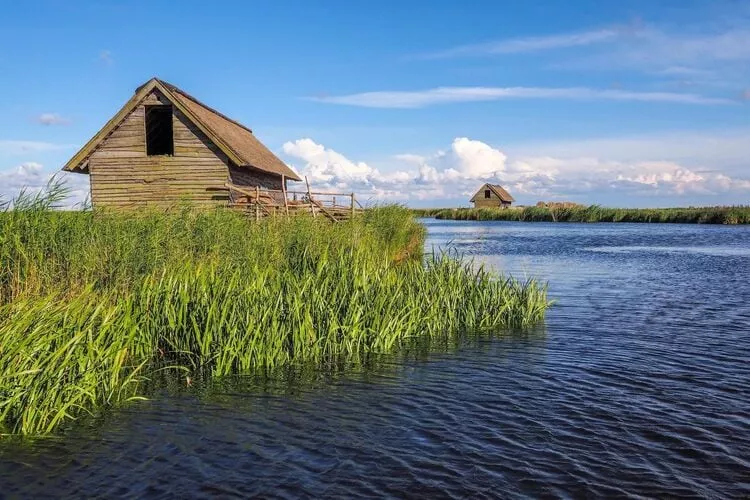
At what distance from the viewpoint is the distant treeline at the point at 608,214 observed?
64.7 metres

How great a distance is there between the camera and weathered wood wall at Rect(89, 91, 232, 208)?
24906 millimetres

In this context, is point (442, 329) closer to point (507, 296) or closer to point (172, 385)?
point (507, 296)

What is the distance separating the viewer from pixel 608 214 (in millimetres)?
80375

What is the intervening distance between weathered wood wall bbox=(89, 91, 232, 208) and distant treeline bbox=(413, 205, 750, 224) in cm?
5089

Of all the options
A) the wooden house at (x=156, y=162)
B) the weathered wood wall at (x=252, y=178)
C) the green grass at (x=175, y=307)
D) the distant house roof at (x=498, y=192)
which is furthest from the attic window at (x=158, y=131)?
the distant house roof at (x=498, y=192)

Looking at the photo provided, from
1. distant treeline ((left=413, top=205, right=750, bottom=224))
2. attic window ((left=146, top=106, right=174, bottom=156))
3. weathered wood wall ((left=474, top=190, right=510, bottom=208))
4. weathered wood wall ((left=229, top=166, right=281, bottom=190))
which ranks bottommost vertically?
distant treeline ((left=413, top=205, right=750, bottom=224))

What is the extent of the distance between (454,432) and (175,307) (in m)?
4.96

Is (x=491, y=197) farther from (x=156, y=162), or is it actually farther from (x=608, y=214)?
(x=156, y=162)

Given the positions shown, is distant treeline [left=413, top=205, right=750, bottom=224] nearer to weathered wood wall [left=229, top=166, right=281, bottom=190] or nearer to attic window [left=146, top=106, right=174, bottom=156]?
weathered wood wall [left=229, top=166, right=281, bottom=190]

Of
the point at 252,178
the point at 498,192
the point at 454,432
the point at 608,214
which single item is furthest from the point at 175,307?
the point at 498,192

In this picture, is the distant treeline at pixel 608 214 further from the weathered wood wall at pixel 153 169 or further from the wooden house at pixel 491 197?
the weathered wood wall at pixel 153 169

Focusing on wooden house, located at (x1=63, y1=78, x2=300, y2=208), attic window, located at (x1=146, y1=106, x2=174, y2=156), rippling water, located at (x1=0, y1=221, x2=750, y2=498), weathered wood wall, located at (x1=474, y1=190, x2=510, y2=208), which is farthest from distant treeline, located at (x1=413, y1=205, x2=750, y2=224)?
rippling water, located at (x1=0, y1=221, x2=750, y2=498)

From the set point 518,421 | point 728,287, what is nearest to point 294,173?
point 728,287

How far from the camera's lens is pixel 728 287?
20.5m
